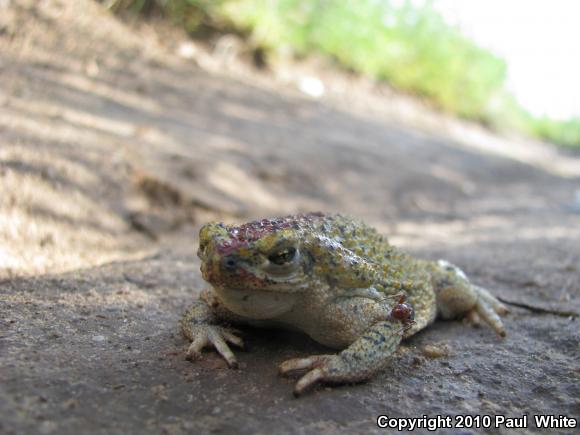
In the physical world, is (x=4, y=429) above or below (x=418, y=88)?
below

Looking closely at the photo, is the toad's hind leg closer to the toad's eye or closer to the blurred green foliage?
the toad's eye

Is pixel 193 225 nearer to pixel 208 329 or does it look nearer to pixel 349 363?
pixel 208 329

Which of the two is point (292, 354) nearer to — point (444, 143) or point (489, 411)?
point (489, 411)

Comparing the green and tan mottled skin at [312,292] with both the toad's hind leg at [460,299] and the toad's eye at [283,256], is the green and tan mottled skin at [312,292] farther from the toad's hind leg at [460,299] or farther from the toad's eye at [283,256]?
the toad's hind leg at [460,299]

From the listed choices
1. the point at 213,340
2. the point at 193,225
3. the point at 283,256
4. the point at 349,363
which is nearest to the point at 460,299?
the point at 349,363

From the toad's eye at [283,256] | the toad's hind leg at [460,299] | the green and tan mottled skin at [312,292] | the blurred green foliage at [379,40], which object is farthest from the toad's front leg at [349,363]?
the blurred green foliage at [379,40]

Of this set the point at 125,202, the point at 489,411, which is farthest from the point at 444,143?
the point at 489,411

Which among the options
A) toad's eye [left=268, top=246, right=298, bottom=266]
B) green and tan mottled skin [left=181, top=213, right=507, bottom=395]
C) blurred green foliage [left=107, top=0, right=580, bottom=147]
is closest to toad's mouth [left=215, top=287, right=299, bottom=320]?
green and tan mottled skin [left=181, top=213, right=507, bottom=395]
